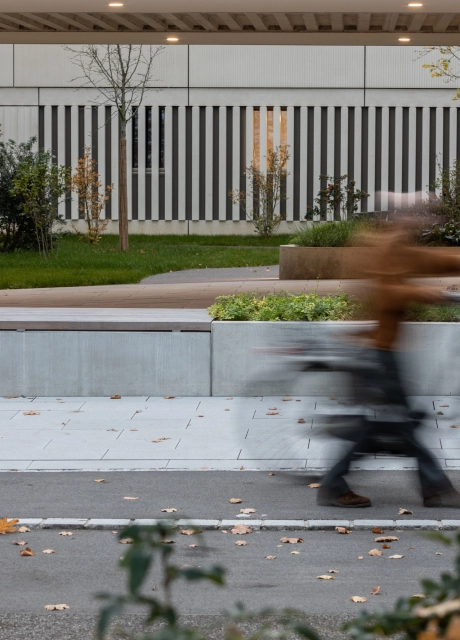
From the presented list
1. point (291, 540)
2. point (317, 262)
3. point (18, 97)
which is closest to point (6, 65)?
point (18, 97)

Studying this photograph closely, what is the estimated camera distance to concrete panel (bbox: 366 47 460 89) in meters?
36.6

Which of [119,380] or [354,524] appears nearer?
[354,524]


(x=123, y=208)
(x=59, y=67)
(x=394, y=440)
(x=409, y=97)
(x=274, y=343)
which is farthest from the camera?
(x=59, y=67)

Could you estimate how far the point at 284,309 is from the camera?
410 inches

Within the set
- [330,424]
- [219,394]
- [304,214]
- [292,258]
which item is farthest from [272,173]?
[330,424]

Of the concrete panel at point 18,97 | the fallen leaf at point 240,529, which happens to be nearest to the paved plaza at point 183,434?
the fallen leaf at point 240,529

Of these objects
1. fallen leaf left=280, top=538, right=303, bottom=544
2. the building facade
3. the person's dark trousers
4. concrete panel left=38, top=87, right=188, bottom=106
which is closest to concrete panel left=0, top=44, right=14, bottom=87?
the building facade

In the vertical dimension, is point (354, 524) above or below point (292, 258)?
below

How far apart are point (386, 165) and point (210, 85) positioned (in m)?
7.11

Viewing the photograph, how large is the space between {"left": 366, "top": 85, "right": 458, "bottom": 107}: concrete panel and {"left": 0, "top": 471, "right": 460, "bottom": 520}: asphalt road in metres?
31.8

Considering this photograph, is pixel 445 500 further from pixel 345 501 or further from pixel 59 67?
pixel 59 67

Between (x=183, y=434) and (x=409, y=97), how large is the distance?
30983 millimetres

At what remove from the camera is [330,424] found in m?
6.11

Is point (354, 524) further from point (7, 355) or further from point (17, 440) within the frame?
point (7, 355)
